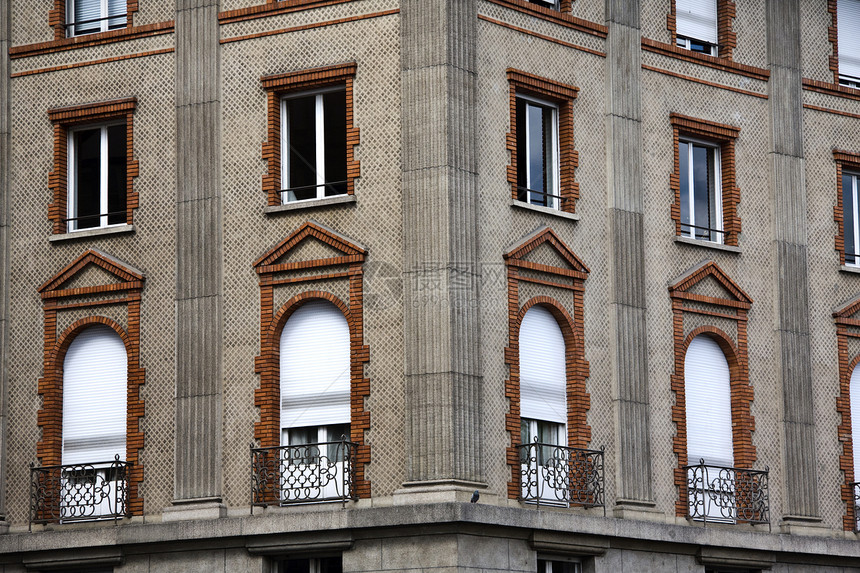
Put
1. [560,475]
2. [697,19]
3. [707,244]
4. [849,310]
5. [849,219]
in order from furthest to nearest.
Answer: [849,219] < [849,310] < [697,19] < [707,244] < [560,475]

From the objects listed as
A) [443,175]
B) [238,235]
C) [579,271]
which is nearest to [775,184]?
[579,271]

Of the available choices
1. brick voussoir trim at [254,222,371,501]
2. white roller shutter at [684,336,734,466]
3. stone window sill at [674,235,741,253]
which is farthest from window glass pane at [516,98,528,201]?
white roller shutter at [684,336,734,466]

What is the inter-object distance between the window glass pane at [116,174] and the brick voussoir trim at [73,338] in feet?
2.83

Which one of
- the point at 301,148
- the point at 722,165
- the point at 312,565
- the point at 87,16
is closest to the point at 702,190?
the point at 722,165

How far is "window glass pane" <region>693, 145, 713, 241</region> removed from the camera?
3023 centimetres

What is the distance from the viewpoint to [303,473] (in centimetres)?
2586

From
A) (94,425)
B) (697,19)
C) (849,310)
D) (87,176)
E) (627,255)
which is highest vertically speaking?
(697,19)

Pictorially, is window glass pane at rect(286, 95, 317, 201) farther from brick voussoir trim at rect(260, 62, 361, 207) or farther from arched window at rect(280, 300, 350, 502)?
arched window at rect(280, 300, 350, 502)

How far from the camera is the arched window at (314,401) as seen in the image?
85.0 ft

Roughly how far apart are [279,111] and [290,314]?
3.33 meters

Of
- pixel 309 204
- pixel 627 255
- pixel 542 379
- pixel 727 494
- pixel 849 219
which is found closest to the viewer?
pixel 309 204

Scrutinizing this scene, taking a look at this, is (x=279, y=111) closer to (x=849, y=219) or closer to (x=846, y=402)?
(x=849, y=219)

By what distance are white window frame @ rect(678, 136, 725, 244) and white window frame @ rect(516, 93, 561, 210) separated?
290 cm

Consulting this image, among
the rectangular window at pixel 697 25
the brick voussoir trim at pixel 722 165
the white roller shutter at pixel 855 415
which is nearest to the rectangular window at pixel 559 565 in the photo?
the brick voussoir trim at pixel 722 165
